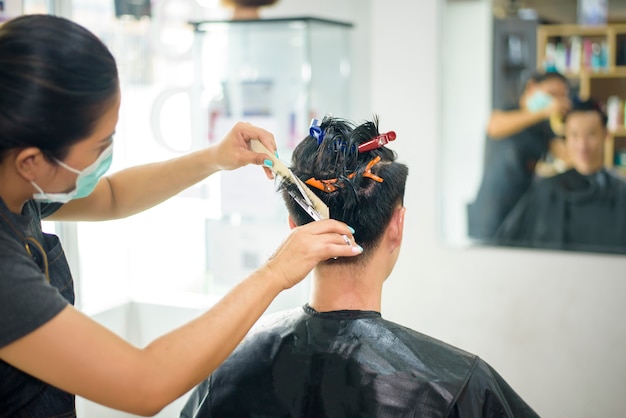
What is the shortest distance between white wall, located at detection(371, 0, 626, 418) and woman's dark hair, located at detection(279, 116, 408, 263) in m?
1.32

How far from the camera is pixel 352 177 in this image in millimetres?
1532

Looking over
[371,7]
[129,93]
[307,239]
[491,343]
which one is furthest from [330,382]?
[129,93]

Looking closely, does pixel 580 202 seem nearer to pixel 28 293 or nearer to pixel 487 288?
pixel 487 288

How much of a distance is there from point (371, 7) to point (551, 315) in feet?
4.81

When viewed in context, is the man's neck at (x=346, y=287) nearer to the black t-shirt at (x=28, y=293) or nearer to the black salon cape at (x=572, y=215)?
the black t-shirt at (x=28, y=293)

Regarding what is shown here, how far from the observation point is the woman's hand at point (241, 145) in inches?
66.1

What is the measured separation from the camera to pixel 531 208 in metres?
2.80

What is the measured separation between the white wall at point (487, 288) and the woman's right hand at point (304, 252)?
1637 mm

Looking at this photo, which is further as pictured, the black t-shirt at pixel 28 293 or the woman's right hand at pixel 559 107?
the woman's right hand at pixel 559 107

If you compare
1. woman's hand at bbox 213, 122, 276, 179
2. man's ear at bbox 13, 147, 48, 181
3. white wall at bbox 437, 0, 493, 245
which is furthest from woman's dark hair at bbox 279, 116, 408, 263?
white wall at bbox 437, 0, 493, 245

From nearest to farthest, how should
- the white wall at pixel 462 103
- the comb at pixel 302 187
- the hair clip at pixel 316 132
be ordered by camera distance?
the comb at pixel 302 187 < the hair clip at pixel 316 132 < the white wall at pixel 462 103

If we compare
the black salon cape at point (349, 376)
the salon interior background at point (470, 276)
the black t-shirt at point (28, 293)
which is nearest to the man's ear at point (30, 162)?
the black t-shirt at point (28, 293)

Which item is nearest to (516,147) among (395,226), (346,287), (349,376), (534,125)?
(534,125)

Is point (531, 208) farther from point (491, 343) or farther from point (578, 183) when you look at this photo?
point (491, 343)
